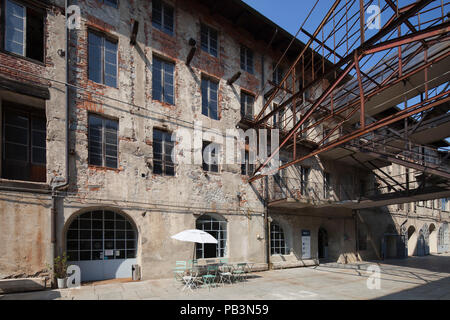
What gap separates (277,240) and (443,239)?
1022 inches

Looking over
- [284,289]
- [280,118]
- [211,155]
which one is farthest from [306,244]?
[211,155]

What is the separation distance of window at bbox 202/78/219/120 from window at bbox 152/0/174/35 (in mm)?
2908

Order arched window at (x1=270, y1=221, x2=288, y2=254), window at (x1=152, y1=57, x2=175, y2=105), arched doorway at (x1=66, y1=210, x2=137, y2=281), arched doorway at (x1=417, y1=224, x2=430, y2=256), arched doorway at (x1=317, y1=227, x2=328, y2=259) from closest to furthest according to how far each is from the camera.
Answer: arched doorway at (x1=66, y1=210, x2=137, y2=281), window at (x1=152, y1=57, x2=175, y2=105), arched window at (x1=270, y1=221, x2=288, y2=254), arched doorway at (x1=317, y1=227, x2=328, y2=259), arched doorway at (x1=417, y1=224, x2=430, y2=256)

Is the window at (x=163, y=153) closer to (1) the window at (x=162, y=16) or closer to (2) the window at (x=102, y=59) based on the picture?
(2) the window at (x=102, y=59)

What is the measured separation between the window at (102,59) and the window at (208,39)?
4630mm

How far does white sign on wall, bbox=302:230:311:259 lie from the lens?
675 inches

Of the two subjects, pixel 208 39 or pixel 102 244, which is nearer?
pixel 102 244

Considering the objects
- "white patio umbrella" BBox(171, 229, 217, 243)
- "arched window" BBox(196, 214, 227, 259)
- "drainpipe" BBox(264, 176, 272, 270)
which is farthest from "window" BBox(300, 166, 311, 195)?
"white patio umbrella" BBox(171, 229, 217, 243)

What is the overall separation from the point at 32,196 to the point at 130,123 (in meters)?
4.31

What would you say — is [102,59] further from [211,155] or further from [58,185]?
[211,155]

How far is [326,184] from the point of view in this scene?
63.9ft

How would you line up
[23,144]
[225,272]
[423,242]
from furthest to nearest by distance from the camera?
[423,242] < [225,272] < [23,144]

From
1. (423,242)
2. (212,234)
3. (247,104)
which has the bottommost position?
(423,242)

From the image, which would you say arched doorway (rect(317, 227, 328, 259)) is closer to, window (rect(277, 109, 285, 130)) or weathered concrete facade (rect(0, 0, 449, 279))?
weathered concrete facade (rect(0, 0, 449, 279))
